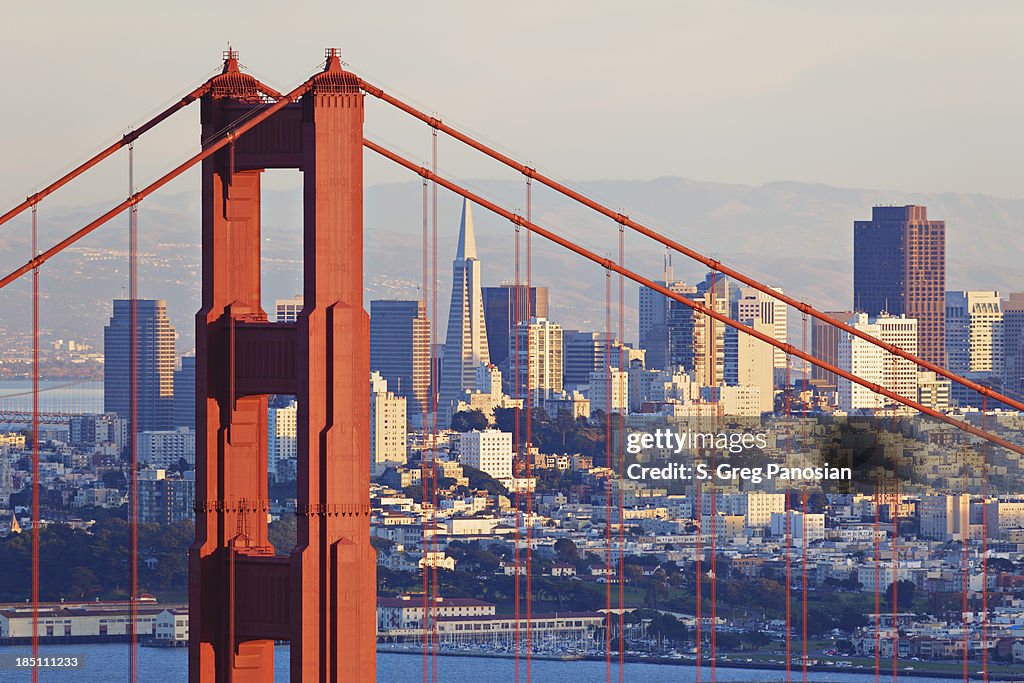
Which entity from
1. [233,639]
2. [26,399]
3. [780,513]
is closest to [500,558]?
[780,513]

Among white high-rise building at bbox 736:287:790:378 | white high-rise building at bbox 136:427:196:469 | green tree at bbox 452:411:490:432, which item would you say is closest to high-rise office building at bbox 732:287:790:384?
white high-rise building at bbox 736:287:790:378

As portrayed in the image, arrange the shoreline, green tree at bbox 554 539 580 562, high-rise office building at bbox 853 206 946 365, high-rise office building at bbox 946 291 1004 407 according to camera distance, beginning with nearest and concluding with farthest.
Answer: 1. the shoreline
2. green tree at bbox 554 539 580 562
3. high-rise office building at bbox 946 291 1004 407
4. high-rise office building at bbox 853 206 946 365

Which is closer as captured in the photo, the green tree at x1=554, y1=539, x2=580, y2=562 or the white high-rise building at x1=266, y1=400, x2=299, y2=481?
the white high-rise building at x1=266, y1=400, x2=299, y2=481

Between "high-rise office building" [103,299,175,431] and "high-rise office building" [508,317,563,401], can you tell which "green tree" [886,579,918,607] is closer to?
"high-rise office building" [103,299,175,431]

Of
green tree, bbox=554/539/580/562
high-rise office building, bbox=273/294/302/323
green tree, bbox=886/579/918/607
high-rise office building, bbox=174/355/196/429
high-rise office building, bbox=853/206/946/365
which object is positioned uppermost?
high-rise office building, bbox=853/206/946/365

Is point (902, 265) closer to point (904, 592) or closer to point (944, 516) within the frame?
point (944, 516)

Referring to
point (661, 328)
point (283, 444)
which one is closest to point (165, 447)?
point (283, 444)
